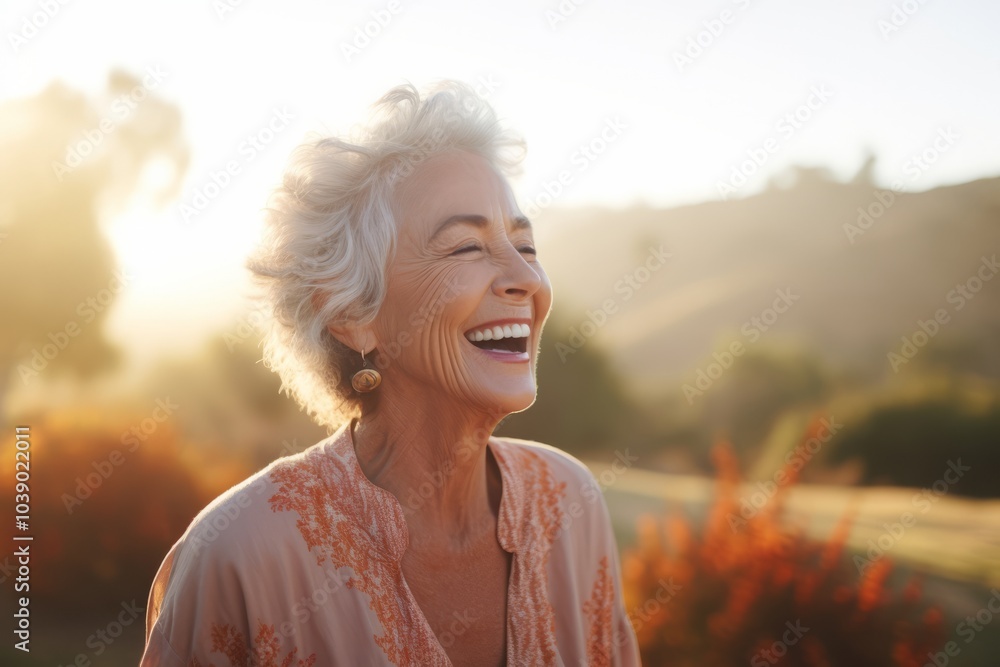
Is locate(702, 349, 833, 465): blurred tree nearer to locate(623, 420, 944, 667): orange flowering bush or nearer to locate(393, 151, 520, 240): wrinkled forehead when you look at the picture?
locate(623, 420, 944, 667): orange flowering bush

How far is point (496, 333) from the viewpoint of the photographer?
205 centimetres

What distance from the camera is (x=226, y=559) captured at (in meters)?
1.86

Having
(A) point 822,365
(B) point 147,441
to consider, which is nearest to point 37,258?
(B) point 147,441

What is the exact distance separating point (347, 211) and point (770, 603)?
2.68 metres

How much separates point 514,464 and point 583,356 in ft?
12.3

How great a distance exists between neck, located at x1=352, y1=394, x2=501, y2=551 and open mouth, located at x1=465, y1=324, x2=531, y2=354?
193 millimetres

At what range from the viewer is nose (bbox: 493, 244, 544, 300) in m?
2.02

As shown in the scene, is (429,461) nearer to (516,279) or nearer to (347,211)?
(516,279)

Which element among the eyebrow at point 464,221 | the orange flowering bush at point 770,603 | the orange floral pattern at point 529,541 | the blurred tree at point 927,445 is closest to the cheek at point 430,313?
the eyebrow at point 464,221

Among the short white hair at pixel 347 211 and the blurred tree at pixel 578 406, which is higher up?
the short white hair at pixel 347 211

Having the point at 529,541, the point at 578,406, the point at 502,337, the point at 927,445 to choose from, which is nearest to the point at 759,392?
the point at 927,445

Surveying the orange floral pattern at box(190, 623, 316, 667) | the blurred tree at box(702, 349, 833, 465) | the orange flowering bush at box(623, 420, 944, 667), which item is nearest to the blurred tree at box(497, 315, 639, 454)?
the blurred tree at box(702, 349, 833, 465)

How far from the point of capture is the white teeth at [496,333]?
2.05 meters

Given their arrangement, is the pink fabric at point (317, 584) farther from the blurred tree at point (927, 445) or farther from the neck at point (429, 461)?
the blurred tree at point (927, 445)
